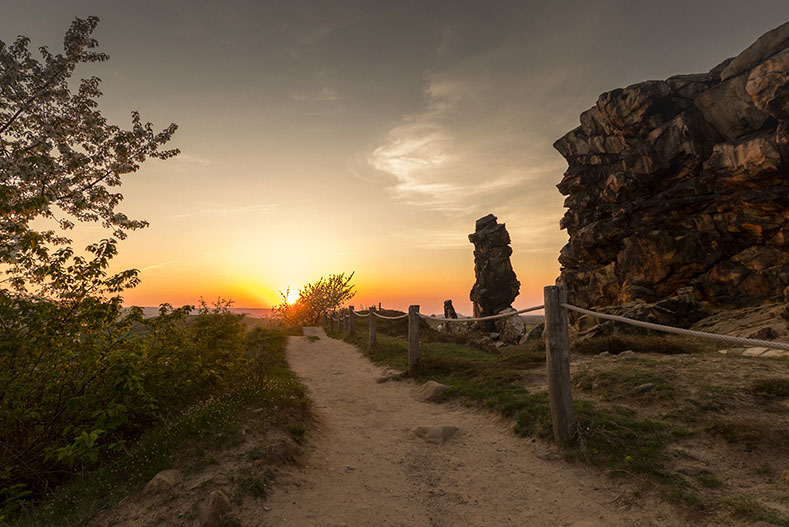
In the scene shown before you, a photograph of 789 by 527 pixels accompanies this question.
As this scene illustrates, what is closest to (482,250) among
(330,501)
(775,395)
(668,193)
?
(668,193)

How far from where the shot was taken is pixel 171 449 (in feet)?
16.8

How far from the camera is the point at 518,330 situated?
34844 mm

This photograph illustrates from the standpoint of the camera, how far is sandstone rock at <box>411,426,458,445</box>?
6359 millimetres

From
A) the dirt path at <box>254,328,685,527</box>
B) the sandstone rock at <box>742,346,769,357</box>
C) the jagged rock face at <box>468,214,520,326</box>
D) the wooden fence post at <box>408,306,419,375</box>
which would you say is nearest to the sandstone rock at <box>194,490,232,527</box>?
the dirt path at <box>254,328,685,527</box>

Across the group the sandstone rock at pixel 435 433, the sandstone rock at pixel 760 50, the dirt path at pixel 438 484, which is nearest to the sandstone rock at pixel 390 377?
the dirt path at pixel 438 484

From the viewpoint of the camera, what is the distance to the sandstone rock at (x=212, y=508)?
12.4ft

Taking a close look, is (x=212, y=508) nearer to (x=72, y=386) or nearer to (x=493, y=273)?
(x=72, y=386)

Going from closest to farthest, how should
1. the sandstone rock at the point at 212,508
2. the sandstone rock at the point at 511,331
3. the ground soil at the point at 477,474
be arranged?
the sandstone rock at the point at 212,508
the ground soil at the point at 477,474
the sandstone rock at the point at 511,331

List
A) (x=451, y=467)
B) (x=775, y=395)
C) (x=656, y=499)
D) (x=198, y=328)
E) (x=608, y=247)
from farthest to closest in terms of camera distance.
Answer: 1. (x=608, y=247)
2. (x=198, y=328)
3. (x=775, y=395)
4. (x=451, y=467)
5. (x=656, y=499)

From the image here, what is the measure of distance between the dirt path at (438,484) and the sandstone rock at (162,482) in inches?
45.4

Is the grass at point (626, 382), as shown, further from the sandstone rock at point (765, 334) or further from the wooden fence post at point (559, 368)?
the sandstone rock at point (765, 334)

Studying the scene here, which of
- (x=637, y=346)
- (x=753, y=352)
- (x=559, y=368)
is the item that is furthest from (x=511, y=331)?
(x=559, y=368)

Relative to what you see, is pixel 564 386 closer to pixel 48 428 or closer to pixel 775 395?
pixel 775 395

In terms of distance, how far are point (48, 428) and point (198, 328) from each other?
10.6ft
